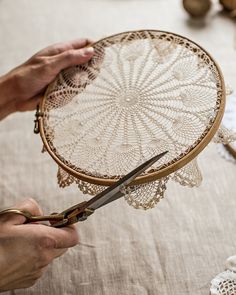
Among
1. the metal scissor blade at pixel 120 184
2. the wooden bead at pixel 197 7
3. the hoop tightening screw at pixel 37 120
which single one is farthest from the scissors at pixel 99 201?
the wooden bead at pixel 197 7

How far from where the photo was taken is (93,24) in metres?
1.26

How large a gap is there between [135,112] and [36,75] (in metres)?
0.21

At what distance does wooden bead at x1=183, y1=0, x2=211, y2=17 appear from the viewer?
1200 mm

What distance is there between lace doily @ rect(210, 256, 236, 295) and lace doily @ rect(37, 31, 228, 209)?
18cm

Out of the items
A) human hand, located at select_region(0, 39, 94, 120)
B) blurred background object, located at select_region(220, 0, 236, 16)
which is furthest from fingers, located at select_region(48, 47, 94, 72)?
blurred background object, located at select_region(220, 0, 236, 16)

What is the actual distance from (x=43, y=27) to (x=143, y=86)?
57cm

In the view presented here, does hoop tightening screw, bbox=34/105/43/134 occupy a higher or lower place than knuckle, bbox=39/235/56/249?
higher

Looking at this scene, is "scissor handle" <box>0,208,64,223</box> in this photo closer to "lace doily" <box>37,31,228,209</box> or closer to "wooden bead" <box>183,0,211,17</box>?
"lace doily" <box>37,31,228,209</box>

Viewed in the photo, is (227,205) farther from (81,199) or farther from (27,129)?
(27,129)

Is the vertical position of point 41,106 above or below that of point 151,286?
above

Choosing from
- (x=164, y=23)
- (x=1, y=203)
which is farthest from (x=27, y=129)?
(x=164, y=23)

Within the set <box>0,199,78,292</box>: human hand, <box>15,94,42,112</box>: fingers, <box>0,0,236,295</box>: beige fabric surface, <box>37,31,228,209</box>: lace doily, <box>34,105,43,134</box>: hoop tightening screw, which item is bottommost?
<box>0,0,236,295</box>: beige fabric surface

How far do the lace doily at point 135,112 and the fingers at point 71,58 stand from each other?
1 centimetres

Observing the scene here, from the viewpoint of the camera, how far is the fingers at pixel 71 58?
32.9 inches
